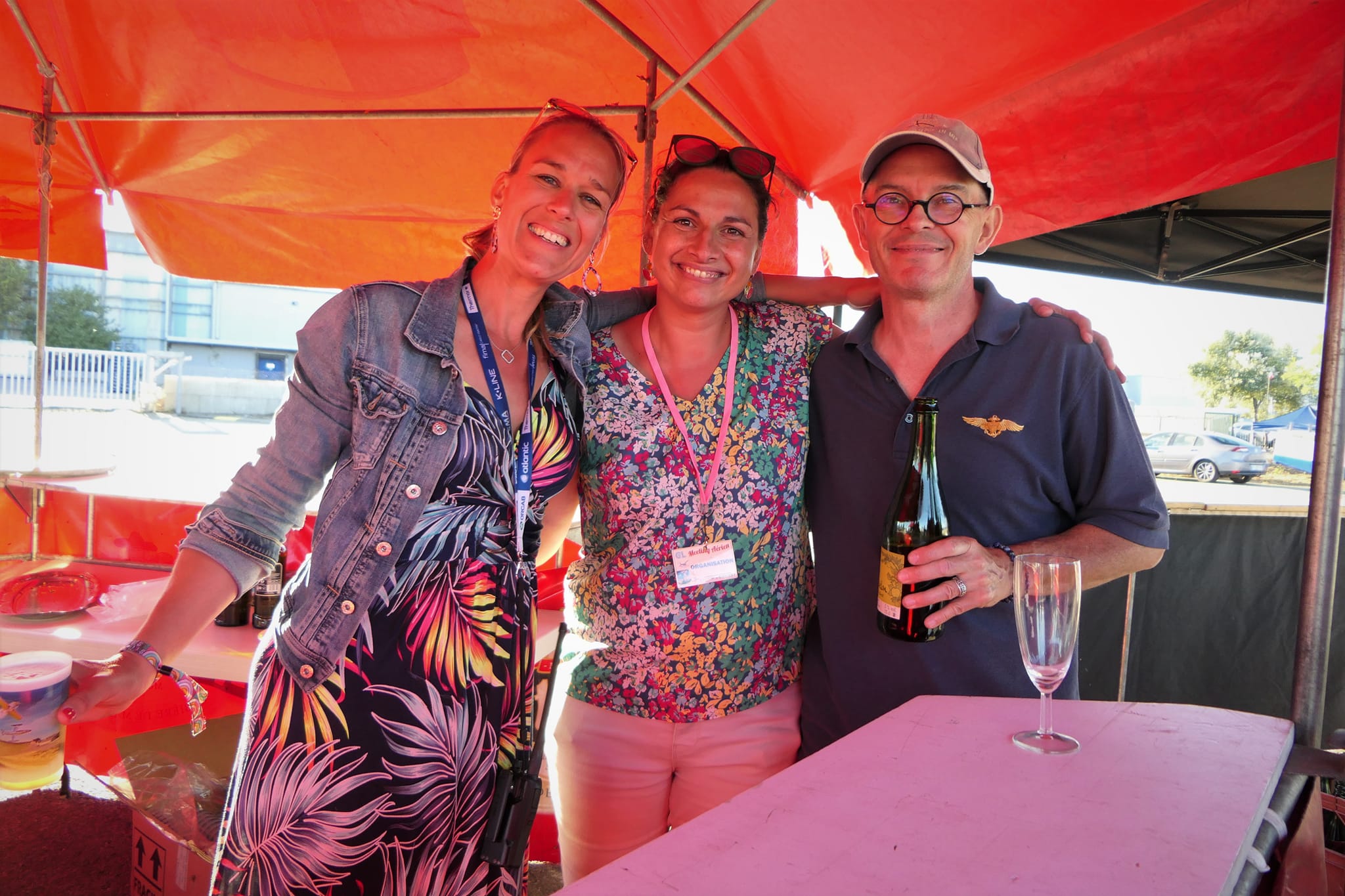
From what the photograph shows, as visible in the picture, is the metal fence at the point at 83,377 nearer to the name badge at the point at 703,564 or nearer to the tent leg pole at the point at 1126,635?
the tent leg pole at the point at 1126,635

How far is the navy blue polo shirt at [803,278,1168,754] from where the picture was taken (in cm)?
167

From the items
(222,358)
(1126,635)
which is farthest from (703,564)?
(222,358)

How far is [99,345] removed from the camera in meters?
33.9

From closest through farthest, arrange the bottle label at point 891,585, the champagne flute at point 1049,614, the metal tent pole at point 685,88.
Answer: the champagne flute at point 1049,614 → the bottle label at point 891,585 → the metal tent pole at point 685,88

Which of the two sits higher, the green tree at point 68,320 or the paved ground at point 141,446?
the green tree at point 68,320

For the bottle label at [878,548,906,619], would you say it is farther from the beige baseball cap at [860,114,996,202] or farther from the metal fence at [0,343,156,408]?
the metal fence at [0,343,156,408]

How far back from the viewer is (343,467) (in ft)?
4.64

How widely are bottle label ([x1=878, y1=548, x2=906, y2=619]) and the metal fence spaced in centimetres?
3155

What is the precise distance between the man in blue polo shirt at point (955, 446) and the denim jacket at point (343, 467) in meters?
0.91

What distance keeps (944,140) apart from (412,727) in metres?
1.60

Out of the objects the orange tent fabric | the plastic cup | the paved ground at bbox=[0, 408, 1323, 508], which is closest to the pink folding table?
the plastic cup

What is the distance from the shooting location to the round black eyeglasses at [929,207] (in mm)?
1791

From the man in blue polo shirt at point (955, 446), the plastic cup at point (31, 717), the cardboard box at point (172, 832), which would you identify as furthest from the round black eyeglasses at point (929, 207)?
the cardboard box at point (172, 832)

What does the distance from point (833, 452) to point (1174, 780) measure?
3.24 feet
